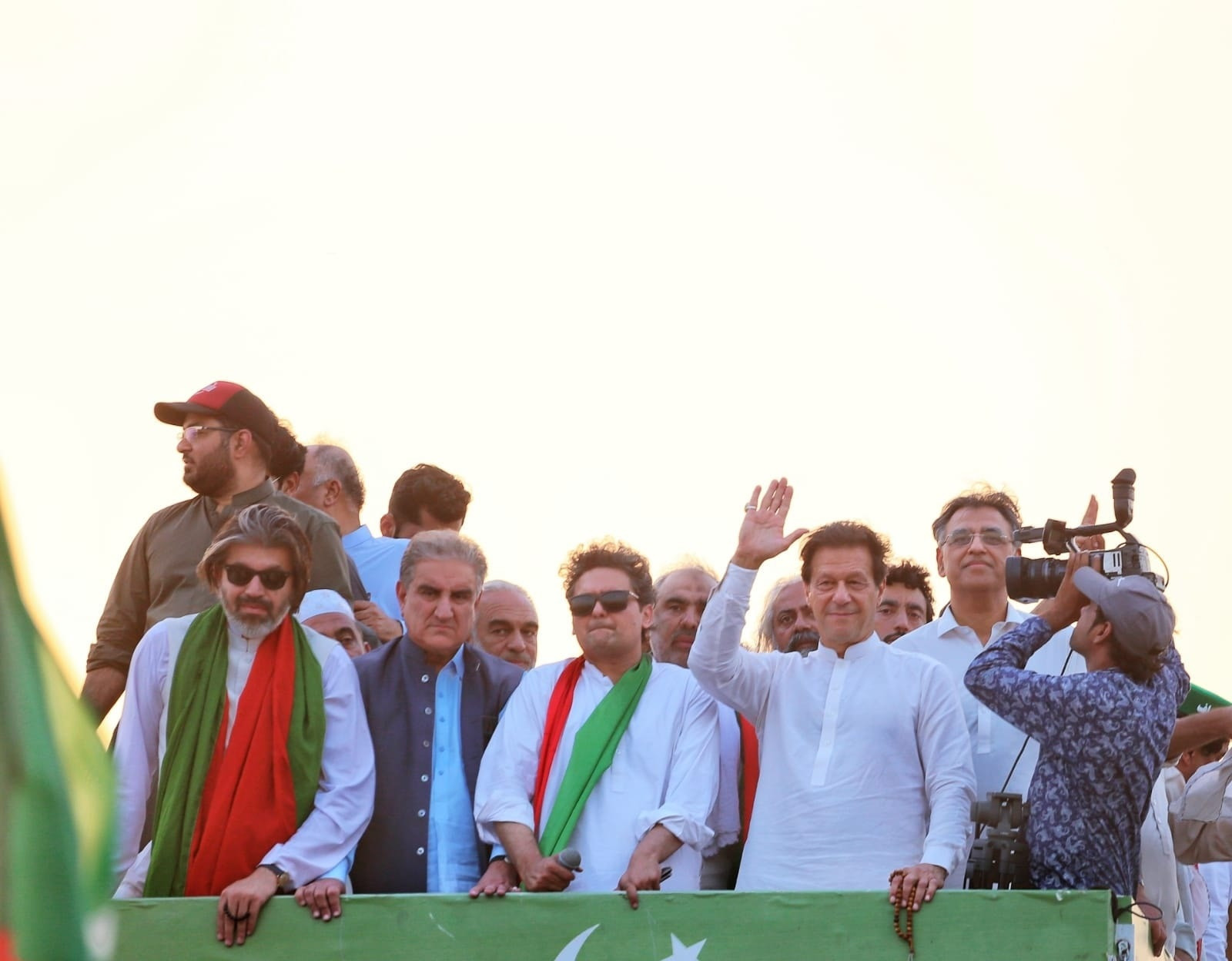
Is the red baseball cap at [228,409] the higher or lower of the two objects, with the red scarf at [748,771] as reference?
higher

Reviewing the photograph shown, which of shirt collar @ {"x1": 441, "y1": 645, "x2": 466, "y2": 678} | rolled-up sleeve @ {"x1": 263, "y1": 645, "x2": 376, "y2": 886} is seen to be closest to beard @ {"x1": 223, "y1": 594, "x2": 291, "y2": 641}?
rolled-up sleeve @ {"x1": 263, "y1": 645, "x2": 376, "y2": 886}

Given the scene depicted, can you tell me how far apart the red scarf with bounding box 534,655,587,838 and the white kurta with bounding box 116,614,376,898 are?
1.74 ft

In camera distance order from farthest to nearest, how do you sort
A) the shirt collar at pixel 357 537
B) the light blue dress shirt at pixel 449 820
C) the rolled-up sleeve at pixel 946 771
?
the shirt collar at pixel 357 537
the light blue dress shirt at pixel 449 820
the rolled-up sleeve at pixel 946 771

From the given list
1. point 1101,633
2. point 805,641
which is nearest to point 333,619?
point 805,641

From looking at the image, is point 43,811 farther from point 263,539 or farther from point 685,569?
point 685,569

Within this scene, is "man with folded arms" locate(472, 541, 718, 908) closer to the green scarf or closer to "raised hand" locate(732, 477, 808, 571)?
the green scarf

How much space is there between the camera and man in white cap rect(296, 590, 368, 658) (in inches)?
242

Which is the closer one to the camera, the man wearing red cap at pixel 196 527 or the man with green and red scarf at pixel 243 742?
the man with green and red scarf at pixel 243 742

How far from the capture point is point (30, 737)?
1022 millimetres

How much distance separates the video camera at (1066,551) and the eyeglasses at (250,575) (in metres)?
2.37

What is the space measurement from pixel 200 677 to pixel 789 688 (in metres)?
1.88

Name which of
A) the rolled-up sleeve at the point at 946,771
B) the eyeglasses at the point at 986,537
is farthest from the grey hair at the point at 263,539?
the eyeglasses at the point at 986,537

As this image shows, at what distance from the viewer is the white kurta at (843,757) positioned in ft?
16.6

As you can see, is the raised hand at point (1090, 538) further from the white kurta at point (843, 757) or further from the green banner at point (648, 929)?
the green banner at point (648, 929)
